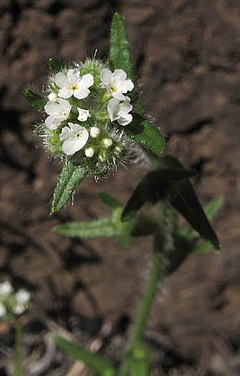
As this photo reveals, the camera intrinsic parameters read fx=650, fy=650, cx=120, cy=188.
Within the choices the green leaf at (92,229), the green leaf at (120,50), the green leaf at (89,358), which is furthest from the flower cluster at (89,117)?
the green leaf at (89,358)

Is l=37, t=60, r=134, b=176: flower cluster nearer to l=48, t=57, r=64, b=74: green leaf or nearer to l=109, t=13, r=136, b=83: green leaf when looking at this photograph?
l=48, t=57, r=64, b=74: green leaf

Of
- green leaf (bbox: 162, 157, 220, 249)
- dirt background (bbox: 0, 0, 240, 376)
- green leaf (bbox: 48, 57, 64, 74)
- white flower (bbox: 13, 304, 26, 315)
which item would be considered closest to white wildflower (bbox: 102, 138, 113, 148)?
green leaf (bbox: 48, 57, 64, 74)

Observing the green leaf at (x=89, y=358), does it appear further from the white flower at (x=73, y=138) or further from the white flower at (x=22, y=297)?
the white flower at (x=73, y=138)

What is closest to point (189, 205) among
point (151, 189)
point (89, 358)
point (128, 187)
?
point (151, 189)

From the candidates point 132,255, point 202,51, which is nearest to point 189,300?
point 132,255

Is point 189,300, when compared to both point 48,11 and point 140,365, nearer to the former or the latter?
point 140,365

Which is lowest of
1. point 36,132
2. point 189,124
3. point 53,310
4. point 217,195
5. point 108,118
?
point 53,310

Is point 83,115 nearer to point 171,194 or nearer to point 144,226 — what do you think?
point 171,194
